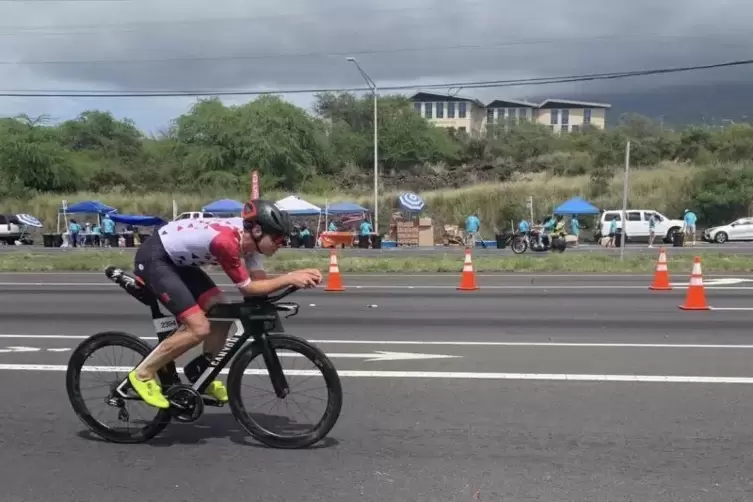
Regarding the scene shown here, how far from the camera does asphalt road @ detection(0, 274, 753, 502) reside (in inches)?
171

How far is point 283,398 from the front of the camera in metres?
5.09

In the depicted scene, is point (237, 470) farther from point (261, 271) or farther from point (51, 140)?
point (51, 140)

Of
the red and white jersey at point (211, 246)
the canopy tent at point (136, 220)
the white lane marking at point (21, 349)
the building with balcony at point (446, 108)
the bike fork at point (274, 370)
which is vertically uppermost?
the building with balcony at point (446, 108)

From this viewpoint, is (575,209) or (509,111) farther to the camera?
(509,111)

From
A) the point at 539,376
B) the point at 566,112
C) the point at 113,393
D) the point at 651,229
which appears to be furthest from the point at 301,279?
the point at 566,112

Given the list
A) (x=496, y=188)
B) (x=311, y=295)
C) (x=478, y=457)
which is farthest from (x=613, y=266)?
(x=496, y=188)

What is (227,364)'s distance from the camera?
501cm

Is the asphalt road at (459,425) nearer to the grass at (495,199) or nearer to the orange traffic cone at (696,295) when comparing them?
the orange traffic cone at (696,295)

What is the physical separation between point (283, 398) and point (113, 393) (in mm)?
1148

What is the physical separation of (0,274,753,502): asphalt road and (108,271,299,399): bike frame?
44 centimetres

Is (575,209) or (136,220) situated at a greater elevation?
Result: (575,209)

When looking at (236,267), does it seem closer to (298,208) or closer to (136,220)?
(298,208)

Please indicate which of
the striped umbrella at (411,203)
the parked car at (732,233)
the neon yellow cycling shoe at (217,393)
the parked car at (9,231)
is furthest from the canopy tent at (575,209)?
the neon yellow cycling shoe at (217,393)

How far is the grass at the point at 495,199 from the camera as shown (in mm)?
47812
